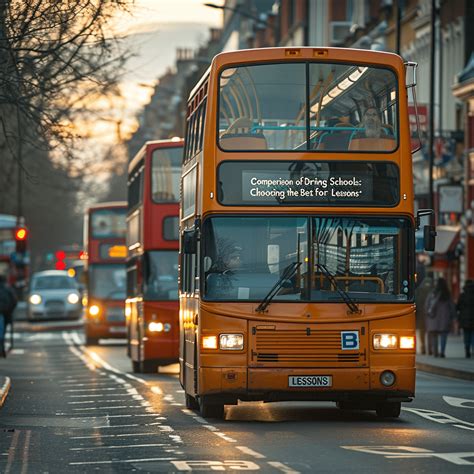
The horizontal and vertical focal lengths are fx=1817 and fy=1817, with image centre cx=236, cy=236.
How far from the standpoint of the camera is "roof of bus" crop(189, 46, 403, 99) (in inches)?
801

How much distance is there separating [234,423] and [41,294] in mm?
55337

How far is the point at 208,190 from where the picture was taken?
65.7 feet

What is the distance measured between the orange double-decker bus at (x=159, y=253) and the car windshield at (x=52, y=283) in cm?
4144

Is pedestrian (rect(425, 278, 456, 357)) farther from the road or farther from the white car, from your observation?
the white car

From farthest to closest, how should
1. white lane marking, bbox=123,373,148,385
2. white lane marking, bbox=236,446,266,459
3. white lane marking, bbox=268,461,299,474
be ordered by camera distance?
white lane marking, bbox=123,373,148,385 < white lane marking, bbox=236,446,266,459 < white lane marking, bbox=268,461,299,474

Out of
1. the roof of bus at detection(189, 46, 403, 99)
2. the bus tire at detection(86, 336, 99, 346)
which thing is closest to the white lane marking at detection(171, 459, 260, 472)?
the roof of bus at detection(189, 46, 403, 99)

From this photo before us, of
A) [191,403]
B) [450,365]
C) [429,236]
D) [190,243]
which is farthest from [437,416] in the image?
[450,365]

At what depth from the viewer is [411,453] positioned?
1567 cm

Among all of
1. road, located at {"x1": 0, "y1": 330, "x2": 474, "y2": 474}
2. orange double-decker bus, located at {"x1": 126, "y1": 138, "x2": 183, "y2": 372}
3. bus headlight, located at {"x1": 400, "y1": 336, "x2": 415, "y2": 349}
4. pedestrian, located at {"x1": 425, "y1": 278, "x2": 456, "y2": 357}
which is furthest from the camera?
pedestrian, located at {"x1": 425, "y1": 278, "x2": 456, "y2": 357}

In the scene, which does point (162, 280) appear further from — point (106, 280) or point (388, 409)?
point (106, 280)

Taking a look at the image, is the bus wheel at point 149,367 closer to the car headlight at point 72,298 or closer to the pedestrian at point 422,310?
the pedestrian at point 422,310

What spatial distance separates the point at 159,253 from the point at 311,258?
1387cm

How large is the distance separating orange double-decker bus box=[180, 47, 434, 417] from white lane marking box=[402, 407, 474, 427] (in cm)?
57

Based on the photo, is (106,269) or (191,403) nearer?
(191,403)
